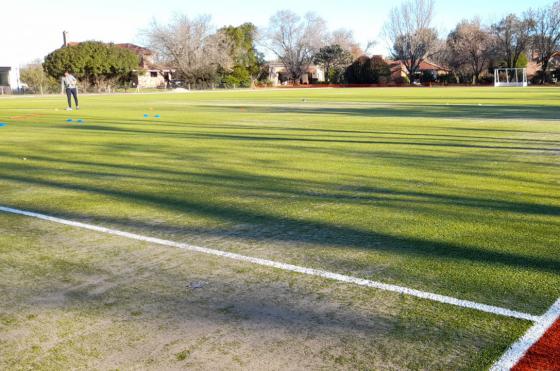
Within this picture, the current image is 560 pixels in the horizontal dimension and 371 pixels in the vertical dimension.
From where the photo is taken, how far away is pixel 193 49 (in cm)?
8875

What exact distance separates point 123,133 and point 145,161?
5744 millimetres

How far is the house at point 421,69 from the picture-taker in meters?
96.6

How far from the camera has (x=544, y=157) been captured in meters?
10.1

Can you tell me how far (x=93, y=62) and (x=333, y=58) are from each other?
45.2 m

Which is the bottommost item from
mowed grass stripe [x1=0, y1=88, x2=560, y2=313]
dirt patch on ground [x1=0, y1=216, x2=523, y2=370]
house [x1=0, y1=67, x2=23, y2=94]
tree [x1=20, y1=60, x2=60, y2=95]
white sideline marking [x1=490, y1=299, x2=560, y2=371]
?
white sideline marking [x1=490, y1=299, x2=560, y2=371]

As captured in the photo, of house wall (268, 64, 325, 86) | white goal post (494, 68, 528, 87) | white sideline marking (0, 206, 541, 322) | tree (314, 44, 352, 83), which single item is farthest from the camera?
house wall (268, 64, 325, 86)

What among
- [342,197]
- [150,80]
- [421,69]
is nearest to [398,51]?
[421,69]

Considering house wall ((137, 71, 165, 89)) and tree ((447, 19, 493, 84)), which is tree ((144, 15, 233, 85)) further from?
tree ((447, 19, 493, 84))

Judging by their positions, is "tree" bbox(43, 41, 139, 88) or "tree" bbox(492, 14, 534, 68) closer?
"tree" bbox(43, 41, 139, 88)

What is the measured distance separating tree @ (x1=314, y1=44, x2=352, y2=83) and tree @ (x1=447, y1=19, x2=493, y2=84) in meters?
17.9

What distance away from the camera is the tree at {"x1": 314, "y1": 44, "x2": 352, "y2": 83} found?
9631 centimetres

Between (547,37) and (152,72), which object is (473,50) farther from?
(152,72)

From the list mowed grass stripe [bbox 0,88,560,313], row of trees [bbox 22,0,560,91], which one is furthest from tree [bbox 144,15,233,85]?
mowed grass stripe [bbox 0,88,560,313]

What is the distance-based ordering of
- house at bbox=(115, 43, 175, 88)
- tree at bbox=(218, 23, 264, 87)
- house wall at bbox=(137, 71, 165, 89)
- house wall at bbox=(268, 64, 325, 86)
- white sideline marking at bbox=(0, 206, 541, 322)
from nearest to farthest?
white sideline marking at bbox=(0, 206, 541, 322) < tree at bbox=(218, 23, 264, 87) < house wall at bbox=(137, 71, 165, 89) < house at bbox=(115, 43, 175, 88) < house wall at bbox=(268, 64, 325, 86)
